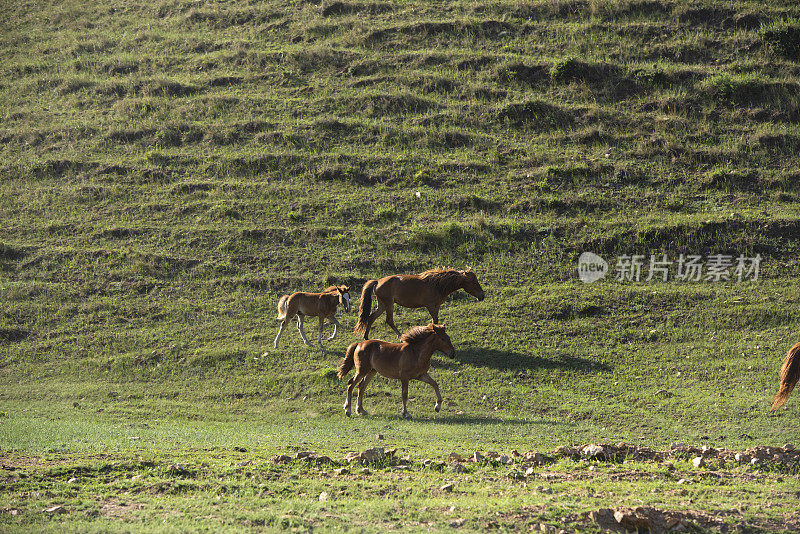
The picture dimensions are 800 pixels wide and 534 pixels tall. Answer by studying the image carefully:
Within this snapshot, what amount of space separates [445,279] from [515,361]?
10.0 feet

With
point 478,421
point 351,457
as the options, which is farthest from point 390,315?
point 351,457

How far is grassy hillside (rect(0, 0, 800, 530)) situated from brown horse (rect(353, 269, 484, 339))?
1.50 metres

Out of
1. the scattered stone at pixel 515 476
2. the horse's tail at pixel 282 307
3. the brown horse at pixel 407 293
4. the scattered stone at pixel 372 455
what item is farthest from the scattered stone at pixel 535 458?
the horse's tail at pixel 282 307

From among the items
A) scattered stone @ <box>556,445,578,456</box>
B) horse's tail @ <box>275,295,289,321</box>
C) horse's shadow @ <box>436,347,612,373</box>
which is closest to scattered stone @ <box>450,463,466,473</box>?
scattered stone @ <box>556,445,578,456</box>

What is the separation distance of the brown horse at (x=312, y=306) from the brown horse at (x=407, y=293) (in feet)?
2.51

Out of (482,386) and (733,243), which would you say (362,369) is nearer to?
(482,386)

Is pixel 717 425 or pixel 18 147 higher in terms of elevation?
pixel 18 147

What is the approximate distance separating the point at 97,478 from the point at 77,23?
41386 millimetres

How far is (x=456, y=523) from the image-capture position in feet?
30.1

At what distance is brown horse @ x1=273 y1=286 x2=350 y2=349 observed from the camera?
67.9 ft

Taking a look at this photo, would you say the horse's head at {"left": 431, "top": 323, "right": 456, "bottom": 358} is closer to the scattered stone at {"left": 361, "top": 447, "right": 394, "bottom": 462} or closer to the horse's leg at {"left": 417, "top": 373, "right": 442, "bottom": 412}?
the horse's leg at {"left": 417, "top": 373, "right": 442, "bottom": 412}

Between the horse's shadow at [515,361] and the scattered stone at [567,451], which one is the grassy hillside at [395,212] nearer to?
the horse's shadow at [515,361]

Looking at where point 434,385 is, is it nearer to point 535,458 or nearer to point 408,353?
point 408,353

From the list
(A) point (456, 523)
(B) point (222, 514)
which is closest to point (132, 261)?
(B) point (222, 514)
